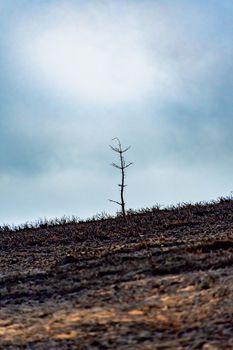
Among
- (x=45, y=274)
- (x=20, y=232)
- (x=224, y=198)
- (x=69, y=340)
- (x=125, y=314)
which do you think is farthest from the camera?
(x=224, y=198)

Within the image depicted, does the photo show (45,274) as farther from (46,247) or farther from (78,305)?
(46,247)

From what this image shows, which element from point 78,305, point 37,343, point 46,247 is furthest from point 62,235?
point 37,343

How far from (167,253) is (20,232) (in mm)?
15837

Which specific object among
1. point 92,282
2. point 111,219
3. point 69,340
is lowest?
point 69,340

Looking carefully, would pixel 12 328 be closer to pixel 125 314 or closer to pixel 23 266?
pixel 125 314

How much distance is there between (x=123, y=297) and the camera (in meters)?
11.4

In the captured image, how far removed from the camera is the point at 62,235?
26.5 meters

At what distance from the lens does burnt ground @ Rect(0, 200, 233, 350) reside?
8930mm

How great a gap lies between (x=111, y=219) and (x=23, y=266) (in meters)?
13.0

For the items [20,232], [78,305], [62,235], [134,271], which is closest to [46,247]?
[62,235]

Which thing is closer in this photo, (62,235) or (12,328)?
(12,328)

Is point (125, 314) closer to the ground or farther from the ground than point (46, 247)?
closer to the ground

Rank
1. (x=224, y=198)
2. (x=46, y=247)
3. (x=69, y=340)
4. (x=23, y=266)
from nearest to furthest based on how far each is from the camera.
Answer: (x=69, y=340) < (x=23, y=266) < (x=46, y=247) < (x=224, y=198)

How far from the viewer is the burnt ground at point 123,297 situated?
8.93 meters
